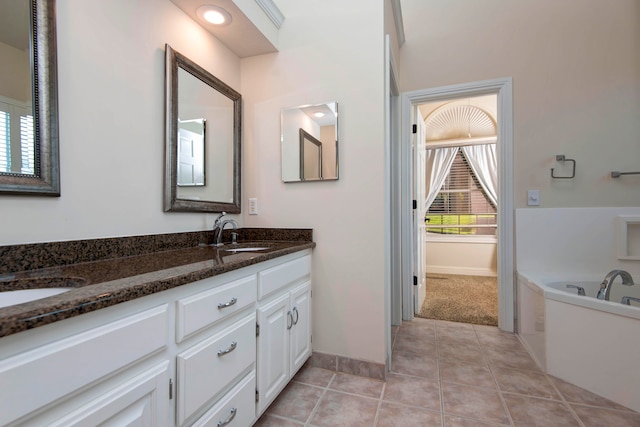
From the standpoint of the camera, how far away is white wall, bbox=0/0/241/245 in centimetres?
108

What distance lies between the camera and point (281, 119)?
2.01m

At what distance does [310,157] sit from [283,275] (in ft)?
2.72

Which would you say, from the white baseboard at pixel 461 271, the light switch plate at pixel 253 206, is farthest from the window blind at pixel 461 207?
the light switch plate at pixel 253 206

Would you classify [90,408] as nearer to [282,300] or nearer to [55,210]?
[55,210]

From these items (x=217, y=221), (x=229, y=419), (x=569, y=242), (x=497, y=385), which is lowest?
(x=497, y=385)

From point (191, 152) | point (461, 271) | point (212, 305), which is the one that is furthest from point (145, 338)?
point (461, 271)

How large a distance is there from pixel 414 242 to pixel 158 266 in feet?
7.51

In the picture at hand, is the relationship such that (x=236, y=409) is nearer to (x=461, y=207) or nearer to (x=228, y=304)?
(x=228, y=304)

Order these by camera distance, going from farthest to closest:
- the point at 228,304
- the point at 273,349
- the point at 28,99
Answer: the point at 273,349 < the point at 228,304 < the point at 28,99

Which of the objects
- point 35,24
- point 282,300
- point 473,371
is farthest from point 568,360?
point 35,24

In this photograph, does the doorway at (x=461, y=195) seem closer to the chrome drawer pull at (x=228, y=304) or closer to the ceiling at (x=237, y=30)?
the ceiling at (x=237, y=30)

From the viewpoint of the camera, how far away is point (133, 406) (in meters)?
0.75

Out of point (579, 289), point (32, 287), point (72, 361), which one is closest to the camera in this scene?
point (72, 361)

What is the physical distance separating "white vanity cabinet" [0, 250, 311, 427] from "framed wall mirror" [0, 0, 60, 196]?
0.66 metres
